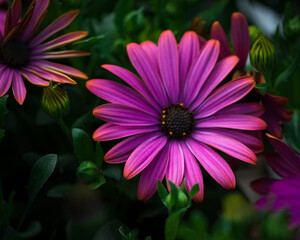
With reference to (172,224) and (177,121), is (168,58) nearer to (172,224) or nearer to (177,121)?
(177,121)

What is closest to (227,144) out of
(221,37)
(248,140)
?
(248,140)

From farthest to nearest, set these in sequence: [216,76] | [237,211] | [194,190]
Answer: [216,76] < [194,190] < [237,211]

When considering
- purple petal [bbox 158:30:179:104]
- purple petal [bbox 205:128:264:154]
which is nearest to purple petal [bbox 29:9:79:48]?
purple petal [bbox 158:30:179:104]

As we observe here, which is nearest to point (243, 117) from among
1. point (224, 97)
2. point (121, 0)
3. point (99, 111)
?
point (224, 97)

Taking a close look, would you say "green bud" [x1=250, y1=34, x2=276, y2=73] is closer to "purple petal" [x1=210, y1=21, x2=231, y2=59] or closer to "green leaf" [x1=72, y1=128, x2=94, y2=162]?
"purple petal" [x1=210, y1=21, x2=231, y2=59]

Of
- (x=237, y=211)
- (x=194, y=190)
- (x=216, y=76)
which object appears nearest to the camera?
(x=237, y=211)

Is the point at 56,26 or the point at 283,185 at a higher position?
the point at 56,26

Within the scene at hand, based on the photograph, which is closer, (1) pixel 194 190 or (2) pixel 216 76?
(1) pixel 194 190

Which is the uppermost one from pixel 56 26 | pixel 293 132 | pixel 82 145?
pixel 56 26
